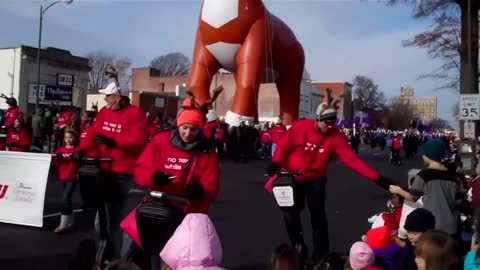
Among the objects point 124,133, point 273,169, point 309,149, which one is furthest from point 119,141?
point 309,149

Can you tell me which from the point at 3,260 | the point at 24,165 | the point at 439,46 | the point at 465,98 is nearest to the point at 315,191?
the point at 3,260

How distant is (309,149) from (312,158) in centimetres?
9

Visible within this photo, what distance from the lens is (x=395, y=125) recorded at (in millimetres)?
94250

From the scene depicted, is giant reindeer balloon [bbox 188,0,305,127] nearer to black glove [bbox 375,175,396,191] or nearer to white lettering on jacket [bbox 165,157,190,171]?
black glove [bbox 375,175,396,191]

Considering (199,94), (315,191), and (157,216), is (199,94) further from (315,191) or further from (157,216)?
(157,216)

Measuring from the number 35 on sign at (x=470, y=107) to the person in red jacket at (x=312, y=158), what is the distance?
11.2 metres

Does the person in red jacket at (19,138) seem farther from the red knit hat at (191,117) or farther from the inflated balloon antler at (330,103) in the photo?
the red knit hat at (191,117)

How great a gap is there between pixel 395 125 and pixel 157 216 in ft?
306

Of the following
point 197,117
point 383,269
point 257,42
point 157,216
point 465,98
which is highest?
point 257,42

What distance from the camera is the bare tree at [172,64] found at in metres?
92.2

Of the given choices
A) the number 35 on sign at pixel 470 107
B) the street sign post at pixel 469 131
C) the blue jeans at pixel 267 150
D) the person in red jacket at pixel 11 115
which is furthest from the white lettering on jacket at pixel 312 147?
the blue jeans at pixel 267 150

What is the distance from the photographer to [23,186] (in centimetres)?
787

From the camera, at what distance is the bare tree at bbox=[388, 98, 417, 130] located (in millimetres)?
93875

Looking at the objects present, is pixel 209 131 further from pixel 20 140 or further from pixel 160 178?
pixel 160 178
